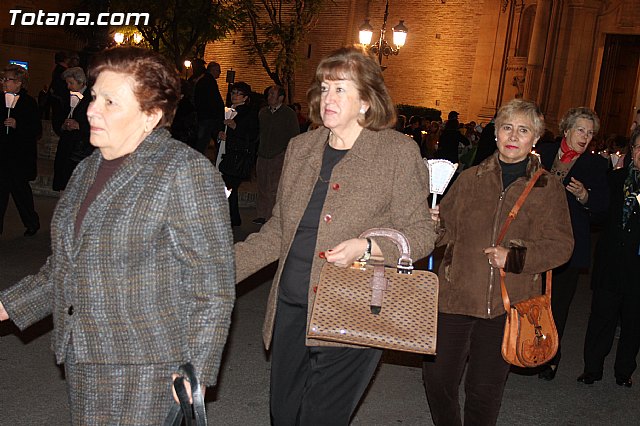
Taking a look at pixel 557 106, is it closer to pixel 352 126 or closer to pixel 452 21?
pixel 452 21

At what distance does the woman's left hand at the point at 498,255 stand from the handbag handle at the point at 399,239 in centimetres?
106

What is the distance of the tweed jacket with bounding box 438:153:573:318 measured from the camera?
4.98 metres

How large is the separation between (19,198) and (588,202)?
7.14m

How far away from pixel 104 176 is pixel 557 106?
30204mm

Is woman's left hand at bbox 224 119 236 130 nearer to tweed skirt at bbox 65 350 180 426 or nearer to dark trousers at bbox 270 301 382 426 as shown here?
dark trousers at bbox 270 301 382 426

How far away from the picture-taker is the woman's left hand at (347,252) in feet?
12.6

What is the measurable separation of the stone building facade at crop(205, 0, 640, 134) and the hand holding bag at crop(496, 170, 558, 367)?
27.4m

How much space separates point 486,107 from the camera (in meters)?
34.9

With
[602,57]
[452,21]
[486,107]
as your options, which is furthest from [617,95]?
[452,21]

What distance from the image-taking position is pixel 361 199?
4.12 m

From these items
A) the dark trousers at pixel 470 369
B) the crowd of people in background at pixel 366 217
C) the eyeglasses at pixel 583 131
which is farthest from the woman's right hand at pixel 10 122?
the dark trousers at pixel 470 369

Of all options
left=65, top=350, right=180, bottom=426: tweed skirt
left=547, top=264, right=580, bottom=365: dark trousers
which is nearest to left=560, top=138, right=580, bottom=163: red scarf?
left=547, top=264, right=580, bottom=365: dark trousers

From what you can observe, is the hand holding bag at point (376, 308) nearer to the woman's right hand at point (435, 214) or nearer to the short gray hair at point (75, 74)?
the woman's right hand at point (435, 214)

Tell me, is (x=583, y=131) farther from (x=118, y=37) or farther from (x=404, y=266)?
(x=118, y=37)
